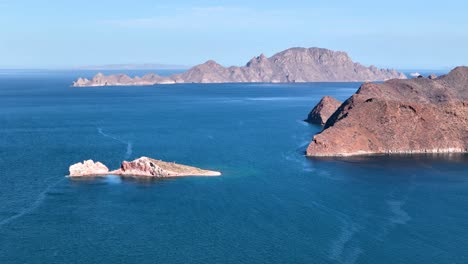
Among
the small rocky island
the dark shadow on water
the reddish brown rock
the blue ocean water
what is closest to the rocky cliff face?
the dark shadow on water

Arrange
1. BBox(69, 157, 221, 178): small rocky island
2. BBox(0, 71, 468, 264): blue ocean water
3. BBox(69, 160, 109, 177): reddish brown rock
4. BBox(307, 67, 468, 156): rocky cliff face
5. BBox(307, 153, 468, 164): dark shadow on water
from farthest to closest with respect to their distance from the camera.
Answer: BBox(307, 67, 468, 156): rocky cliff face < BBox(307, 153, 468, 164): dark shadow on water < BBox(69, 157, 221, 178): small rocky island < BBox(69, 160, 109, 177): reddish brown rock < BBox(0, 71, 468, 264): blue ocean water

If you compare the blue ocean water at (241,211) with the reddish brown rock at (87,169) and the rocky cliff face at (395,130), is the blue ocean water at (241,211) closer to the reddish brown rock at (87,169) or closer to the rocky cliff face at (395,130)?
the reddish brown rock at (87,169)

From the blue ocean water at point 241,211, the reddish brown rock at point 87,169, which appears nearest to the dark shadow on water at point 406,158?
the blue ocean water at point 241,211

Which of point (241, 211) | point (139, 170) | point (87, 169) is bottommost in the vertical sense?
point (241, 211)

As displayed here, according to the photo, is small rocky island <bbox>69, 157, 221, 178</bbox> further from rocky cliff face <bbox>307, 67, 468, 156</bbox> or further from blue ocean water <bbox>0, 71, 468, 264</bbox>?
rocky cliff face <bbox>307, 67, 468, 156</bbox>

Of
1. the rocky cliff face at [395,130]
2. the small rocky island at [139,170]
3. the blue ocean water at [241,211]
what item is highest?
the rocky cliff face at [395,130]

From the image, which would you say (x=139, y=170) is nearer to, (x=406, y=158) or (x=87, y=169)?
(x=87, y=169)

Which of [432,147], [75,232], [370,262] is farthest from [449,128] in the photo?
[75,232]

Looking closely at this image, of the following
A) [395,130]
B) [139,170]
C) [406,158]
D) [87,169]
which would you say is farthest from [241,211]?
[395,130]
